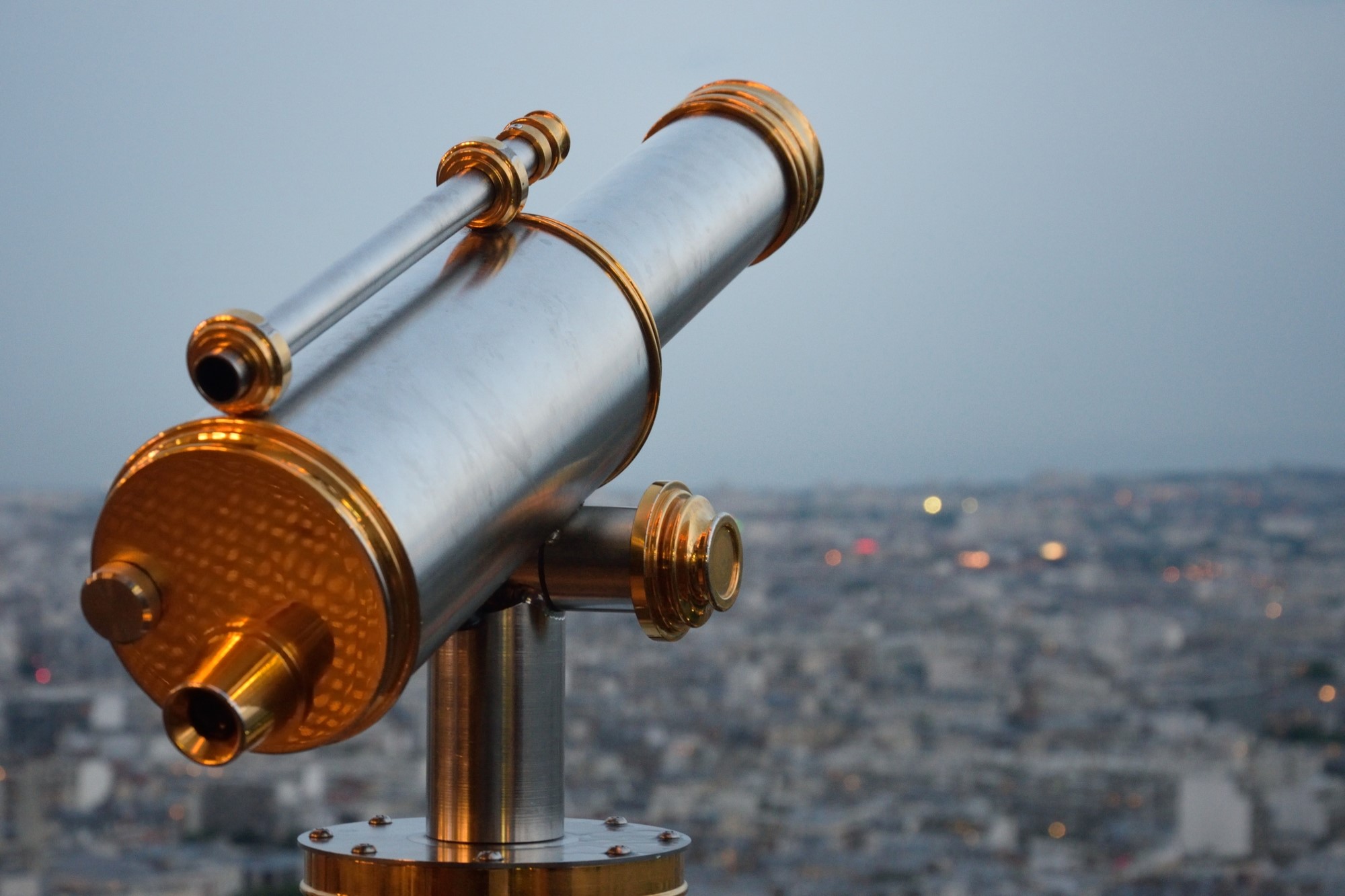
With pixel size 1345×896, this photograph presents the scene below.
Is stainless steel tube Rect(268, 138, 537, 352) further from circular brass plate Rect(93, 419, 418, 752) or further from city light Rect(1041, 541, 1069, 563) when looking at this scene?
city light Rect(1041, 541, 1069, 563)

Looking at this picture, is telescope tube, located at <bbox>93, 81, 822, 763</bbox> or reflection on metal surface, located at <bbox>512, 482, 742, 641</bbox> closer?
telescope tube, located at <bbox>93, 81, 822, 763</bbox>

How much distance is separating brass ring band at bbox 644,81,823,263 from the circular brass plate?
55 cm

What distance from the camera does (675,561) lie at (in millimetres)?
819

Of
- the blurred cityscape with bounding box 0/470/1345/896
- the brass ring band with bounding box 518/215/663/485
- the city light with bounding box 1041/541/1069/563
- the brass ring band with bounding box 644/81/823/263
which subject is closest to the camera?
the brass ring band with bounding box 518/215/663/485

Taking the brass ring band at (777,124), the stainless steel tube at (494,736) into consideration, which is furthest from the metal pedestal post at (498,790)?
the brass ring band at (777,124)

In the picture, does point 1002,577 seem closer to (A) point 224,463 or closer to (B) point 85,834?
(B) point 85,834

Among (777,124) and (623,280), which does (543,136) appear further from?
(777,124)

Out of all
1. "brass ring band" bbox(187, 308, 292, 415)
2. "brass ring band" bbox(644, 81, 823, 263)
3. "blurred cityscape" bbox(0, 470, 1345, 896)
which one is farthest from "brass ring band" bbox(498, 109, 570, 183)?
"blurred cityscape" bbox(0, 470, 1345, 896)

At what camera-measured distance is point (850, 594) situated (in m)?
4.09

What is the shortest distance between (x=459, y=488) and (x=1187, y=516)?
3.64 m

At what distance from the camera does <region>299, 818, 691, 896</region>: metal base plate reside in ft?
2.48

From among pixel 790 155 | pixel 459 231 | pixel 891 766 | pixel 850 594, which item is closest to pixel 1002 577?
pixel 850 594

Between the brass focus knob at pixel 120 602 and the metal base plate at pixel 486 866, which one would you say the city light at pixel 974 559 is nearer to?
the metal base plate at pixel 486 866

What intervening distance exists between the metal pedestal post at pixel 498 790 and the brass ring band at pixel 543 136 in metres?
0.26
